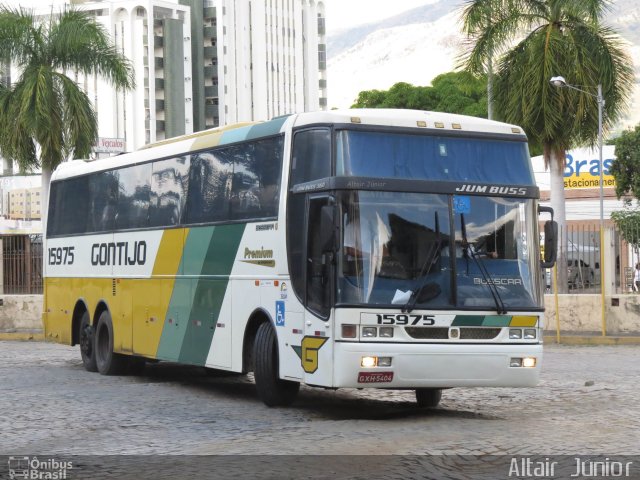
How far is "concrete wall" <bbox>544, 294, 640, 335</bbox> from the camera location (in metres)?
27.2

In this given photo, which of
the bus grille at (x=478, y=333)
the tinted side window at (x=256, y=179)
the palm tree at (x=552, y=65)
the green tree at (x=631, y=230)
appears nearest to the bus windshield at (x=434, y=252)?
the bus grille at (x=478, y=333)

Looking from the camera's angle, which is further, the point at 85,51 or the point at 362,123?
the point at 85,51

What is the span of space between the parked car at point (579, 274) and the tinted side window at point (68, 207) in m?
11.1

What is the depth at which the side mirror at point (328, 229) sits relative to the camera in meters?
13.1

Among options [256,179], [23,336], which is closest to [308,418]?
[256,179]

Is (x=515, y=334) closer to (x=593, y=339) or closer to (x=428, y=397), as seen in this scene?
(x=428, y=397)

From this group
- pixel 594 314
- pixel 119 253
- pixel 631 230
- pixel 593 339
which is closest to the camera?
pixel 119 253

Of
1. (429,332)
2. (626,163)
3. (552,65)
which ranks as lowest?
(429,332)

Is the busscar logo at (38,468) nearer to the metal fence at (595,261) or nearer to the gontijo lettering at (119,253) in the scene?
the gontijo lettering at (119,253)

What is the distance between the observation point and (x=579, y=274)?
28141 mm

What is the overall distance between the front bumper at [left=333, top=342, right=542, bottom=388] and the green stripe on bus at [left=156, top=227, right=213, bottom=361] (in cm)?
396

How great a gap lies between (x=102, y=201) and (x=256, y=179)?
592 cm

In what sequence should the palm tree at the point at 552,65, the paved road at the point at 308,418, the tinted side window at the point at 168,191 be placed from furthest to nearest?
the palm tree at the point at 552,65 → the tinted side window at the point at 168,191 → the paved road at the point at 308,418

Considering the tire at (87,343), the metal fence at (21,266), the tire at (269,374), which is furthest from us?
the metal fence at (21,266)
